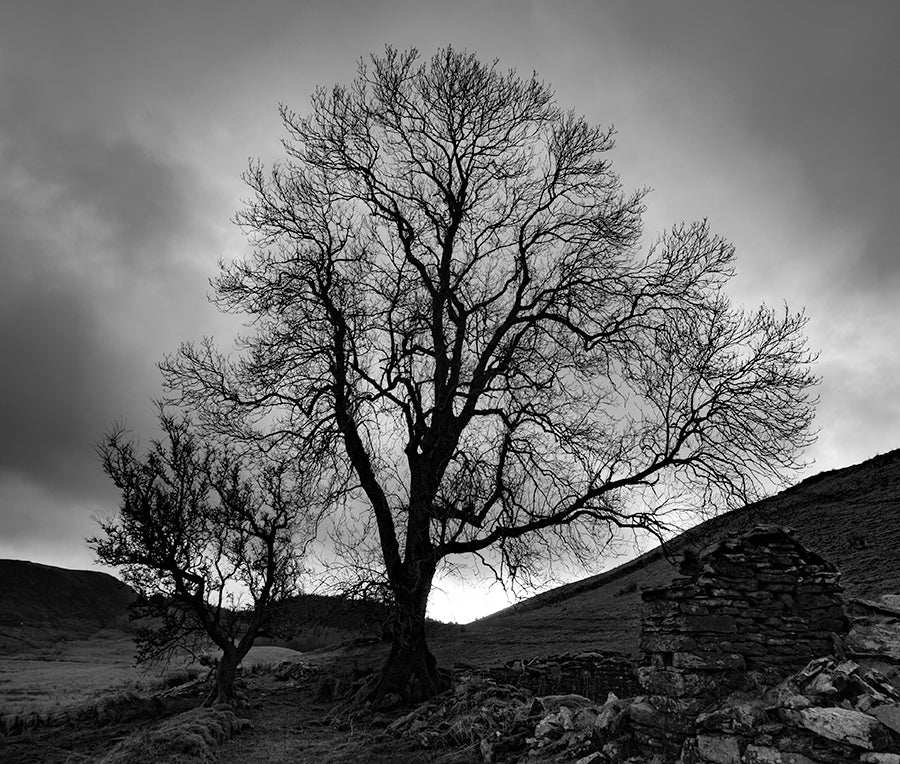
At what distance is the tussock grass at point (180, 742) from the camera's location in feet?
32.1

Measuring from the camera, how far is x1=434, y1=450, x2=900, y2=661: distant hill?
695 inches

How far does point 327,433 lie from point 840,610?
10.9 metres

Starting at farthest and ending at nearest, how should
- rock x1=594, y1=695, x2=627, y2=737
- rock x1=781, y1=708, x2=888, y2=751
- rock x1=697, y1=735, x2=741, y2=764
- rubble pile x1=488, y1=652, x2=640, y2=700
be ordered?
rubble pile x1=488, y1=652, x2=640, y2=700
rock x1=594, y1=695, x2=627, y2=737
rock x1=697, y1=735, x2=741, y2=764
rock x1=781, y1=708, x2=888, y2=751

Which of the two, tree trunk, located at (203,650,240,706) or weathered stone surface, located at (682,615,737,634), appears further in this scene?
tree trunk, located at (203,650,240,706)

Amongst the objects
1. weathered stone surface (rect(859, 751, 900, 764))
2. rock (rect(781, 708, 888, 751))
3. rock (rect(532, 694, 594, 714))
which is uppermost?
rock (rect(532, 694, 594, 714))

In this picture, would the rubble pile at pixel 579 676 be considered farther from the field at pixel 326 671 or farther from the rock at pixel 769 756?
the rock at pixel 769 756

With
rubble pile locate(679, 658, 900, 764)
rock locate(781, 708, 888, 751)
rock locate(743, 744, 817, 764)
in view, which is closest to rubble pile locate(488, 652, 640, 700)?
rubble pile locate(679, 658, 900, 764)

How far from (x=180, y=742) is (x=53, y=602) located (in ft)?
247

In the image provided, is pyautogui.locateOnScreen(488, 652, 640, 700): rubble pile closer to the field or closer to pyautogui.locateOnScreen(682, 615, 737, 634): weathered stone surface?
the field

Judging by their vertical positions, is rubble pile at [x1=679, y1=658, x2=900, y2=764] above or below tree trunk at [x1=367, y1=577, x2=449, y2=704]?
below

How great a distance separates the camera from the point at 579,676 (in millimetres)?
13977

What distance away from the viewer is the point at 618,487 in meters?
13.9

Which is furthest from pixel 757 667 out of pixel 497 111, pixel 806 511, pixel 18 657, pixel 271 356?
pixel 18 657

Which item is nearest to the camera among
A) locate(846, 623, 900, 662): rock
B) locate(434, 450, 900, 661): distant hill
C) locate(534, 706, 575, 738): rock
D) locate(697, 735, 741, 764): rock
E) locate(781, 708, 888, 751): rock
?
locate(781, 708, 888, 751): rock
